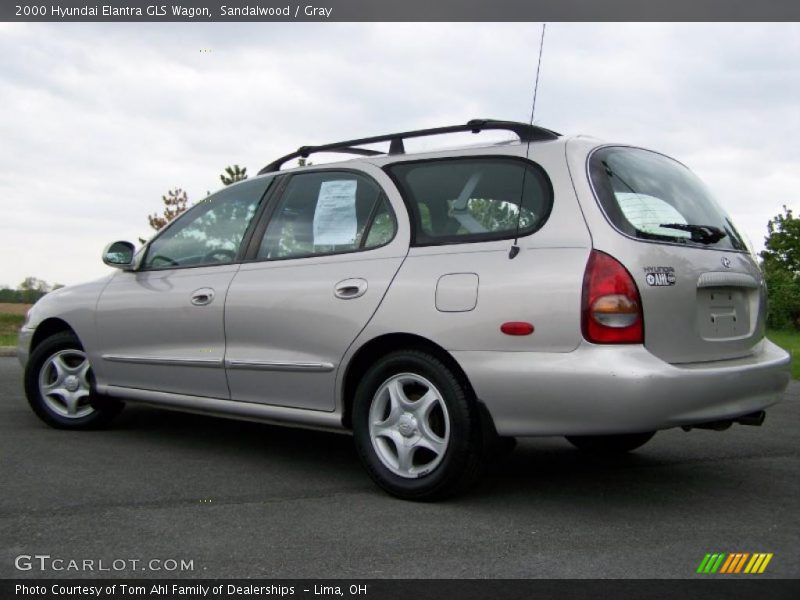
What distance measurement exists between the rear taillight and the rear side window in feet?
1.34

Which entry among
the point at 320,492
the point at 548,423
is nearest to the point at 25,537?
the point at 320,492

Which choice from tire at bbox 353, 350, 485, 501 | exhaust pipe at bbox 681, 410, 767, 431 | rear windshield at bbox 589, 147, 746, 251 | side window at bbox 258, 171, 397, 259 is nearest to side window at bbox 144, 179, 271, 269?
side window at bbox 258, 171, 397, 259

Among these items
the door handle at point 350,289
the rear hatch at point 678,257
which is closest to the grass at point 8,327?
the door handle at point 350,289

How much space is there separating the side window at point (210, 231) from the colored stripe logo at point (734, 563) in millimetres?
3029

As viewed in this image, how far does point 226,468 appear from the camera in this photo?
486 cm

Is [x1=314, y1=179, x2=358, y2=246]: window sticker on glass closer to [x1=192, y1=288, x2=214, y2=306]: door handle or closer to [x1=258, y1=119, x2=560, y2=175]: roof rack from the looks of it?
[x1=258, y1=119, x2=560, y2=175]: roof rack

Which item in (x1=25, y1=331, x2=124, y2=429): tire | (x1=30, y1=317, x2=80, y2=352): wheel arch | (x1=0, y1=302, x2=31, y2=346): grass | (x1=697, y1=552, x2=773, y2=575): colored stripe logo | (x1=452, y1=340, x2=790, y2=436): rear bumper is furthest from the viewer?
(x1=0, y1=302, x2=31, y2=346): grass

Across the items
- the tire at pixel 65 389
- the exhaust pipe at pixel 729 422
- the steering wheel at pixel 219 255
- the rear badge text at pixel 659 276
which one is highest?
the rear badge text at pixel 659 276

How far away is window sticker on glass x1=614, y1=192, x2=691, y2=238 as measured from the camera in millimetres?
3912

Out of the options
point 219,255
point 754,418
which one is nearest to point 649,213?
point 754,418

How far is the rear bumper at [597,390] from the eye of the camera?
3.58 metres

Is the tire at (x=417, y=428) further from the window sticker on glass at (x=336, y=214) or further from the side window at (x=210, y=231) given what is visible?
the side window at (x=210, y=231)

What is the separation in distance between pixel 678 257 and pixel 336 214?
1.81 m

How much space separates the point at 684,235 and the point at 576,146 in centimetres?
64
